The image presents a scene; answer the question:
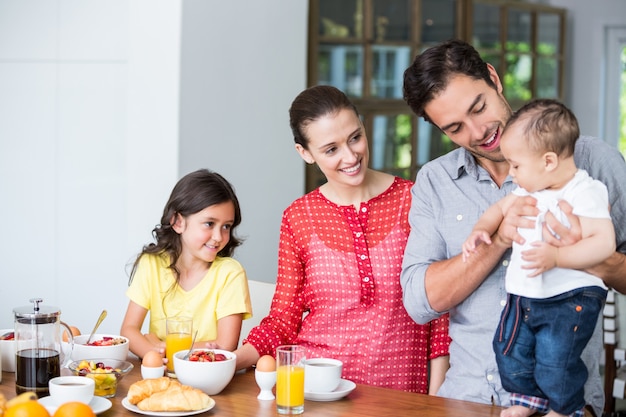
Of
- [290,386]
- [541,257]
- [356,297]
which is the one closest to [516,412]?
[541,257]

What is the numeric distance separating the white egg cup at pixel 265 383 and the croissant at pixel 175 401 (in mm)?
159

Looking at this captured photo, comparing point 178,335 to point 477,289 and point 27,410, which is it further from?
point 477,289

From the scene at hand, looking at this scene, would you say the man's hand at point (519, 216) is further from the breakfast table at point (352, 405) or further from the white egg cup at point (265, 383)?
the white egg cup at point (265, 383)

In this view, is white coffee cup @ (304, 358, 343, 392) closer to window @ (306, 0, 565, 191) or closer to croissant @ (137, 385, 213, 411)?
croissant @ (137, 385, 213, 411)

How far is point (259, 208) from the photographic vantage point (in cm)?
399

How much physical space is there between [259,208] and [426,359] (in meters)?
1.76

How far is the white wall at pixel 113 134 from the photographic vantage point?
3.70 meters

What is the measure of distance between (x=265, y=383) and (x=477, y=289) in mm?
560

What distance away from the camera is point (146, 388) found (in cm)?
181

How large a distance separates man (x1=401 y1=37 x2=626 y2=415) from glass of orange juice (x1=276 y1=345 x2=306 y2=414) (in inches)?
16.7

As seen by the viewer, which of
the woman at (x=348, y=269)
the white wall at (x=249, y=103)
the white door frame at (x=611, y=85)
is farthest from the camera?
the white door frame at (x=611, y=85)

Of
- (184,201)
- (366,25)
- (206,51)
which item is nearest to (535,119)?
(184,201)

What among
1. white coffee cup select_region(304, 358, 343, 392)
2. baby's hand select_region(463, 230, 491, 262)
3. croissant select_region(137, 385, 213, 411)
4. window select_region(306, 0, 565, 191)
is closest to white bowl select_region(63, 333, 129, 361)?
croissant select_region(137, 385, 213, 411)

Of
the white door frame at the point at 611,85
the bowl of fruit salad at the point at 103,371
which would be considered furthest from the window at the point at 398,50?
the bowl of fruit salad at the point at 103,371
